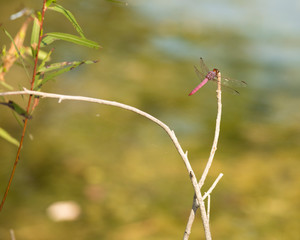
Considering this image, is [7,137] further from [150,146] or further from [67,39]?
[150,146]

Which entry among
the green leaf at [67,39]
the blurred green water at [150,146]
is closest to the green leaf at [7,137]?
the green leaf at [67,39]

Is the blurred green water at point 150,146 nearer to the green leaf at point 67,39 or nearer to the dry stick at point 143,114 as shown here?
the green leaf at point 67,39

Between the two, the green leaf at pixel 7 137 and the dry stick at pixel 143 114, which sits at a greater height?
the green leaf at pixel 7 137

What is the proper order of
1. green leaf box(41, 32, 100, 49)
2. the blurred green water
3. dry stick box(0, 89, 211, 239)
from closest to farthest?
dry stick box(0, 89, 211, 239), green leaf box(41, 32, 100, 49), the blurred green water

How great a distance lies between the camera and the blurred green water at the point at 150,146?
184 centimetres

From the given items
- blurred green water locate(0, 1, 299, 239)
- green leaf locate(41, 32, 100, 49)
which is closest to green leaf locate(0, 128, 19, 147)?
green leaf locate(41, 32, 100, 49)

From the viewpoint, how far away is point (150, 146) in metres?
2.27

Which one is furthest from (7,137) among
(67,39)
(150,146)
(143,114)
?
(150,146)

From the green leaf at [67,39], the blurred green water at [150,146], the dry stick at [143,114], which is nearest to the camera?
the dry stick at [143,114]

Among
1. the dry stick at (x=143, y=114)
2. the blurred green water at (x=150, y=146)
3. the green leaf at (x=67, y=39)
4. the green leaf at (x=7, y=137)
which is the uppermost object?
the blurred green water at (x=150, y=146)

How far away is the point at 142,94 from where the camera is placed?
263cm

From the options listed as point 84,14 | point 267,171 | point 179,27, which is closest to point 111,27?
point 84,14

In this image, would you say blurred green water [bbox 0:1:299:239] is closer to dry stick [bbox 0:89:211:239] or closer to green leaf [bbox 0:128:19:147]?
green leaf [bbox 0:128:19:147]

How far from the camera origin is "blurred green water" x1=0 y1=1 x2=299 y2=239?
1840 millimetres
